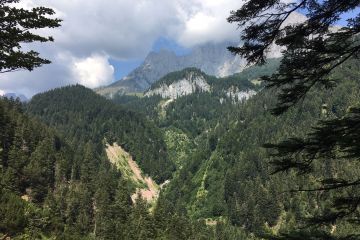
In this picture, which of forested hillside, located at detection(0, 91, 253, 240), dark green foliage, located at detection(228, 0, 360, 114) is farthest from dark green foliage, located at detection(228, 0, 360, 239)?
forested hillside, located at detection(0, 91, 253, 240)

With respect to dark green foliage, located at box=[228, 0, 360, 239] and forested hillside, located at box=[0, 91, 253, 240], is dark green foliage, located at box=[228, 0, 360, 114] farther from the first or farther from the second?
Answer: forested hillside, located at box=[0, 91, 253, 240]

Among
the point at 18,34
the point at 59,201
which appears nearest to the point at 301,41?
the point at 18,34

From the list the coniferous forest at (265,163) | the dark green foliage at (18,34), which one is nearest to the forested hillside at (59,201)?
the coniferous forest at (265,163)

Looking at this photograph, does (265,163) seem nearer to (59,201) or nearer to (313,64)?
(59,201)

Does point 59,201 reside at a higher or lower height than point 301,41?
lower

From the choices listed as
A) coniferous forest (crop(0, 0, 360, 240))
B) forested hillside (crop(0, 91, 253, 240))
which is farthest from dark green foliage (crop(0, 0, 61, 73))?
forested hillside (crop(0, 91, 253, 240))

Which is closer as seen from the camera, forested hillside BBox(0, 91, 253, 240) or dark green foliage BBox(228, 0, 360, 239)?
dark green foliage BBox(228, 0, 360, 239)

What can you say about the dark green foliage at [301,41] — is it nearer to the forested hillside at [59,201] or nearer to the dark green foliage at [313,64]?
the dark green foliage at [313,64]

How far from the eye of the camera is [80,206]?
114 m

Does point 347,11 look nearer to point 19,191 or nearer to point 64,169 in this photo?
point 19,191

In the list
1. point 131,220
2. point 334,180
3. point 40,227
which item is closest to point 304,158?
point 334,180

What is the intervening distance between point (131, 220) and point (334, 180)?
9648cm

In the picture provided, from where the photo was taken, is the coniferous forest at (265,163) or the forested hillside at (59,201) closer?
the coniferous forest at (265,163)

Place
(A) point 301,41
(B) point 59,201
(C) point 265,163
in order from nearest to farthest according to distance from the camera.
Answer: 1. (A) point 301,41
2. (B) point 59,201
3. (C) point 265,163
